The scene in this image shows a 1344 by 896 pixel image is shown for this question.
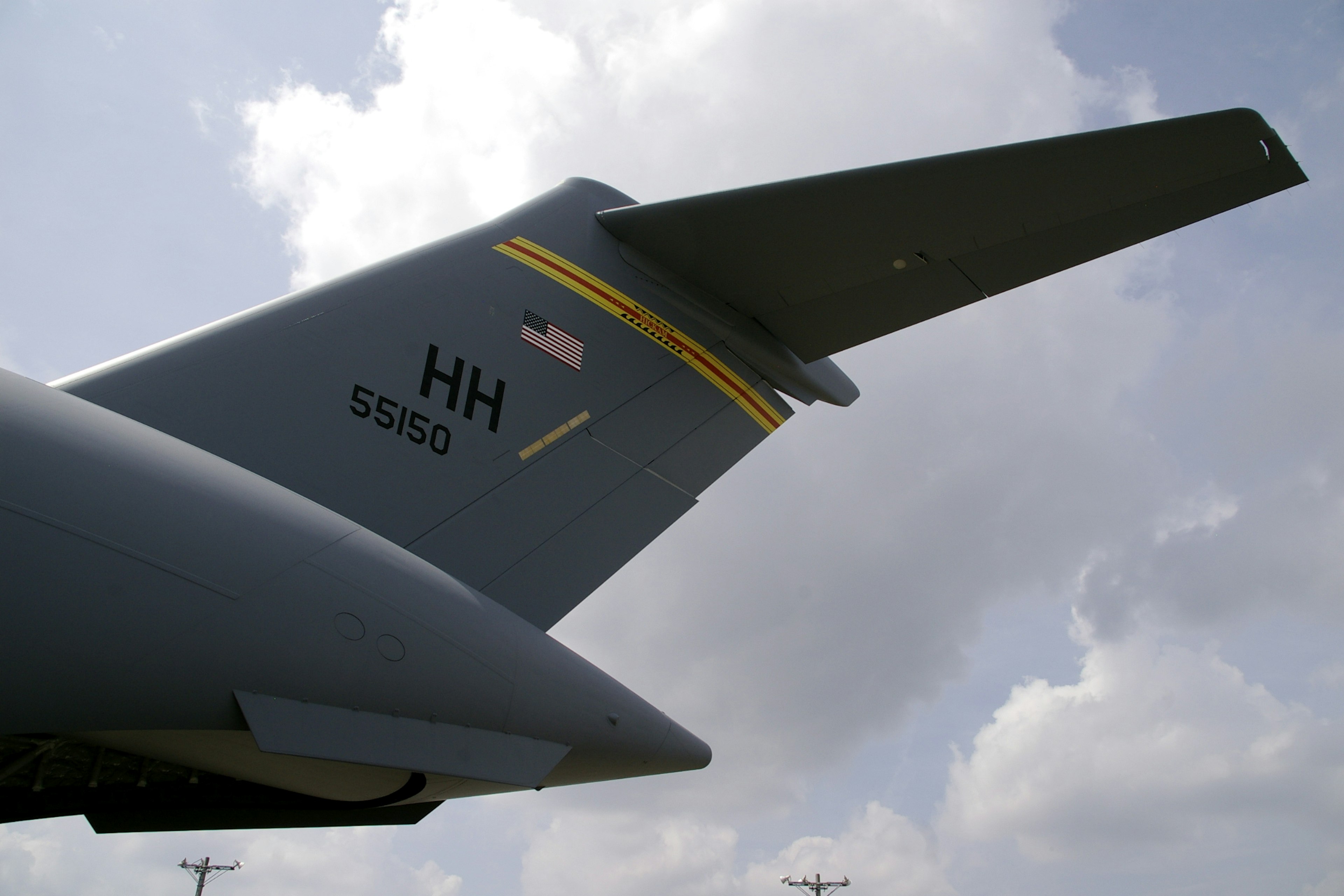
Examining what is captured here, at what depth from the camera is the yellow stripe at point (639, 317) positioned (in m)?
4.57

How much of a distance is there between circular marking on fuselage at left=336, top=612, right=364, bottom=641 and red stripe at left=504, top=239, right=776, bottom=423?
221cm

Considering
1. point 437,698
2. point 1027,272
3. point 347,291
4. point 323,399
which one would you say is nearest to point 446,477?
point 323,399

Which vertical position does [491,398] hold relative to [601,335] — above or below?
below

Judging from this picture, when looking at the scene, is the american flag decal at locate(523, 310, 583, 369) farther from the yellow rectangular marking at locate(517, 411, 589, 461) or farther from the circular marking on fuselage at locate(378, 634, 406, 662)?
the circular marking on fuselage at locate(378, 634, 406, 662)

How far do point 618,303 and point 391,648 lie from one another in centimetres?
236

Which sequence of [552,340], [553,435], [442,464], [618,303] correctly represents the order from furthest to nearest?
1. [618,303]
2. [552,340]
3. [553,435]
4. [442,464]

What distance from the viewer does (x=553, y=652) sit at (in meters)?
3.59

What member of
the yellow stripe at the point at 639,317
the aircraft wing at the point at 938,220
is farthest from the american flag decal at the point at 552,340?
the aircraft wing at the point at 938,220

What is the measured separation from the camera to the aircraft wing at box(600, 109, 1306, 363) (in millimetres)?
3430

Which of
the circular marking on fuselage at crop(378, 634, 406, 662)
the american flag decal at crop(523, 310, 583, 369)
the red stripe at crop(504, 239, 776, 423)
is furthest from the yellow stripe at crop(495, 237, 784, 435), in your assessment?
the circular marking on fuselage at crop(378, 634, 406, 662)

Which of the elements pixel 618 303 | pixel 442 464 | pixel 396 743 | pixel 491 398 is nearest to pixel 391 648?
pixel 396 743

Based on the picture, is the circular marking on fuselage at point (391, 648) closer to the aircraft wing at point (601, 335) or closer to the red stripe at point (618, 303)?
the aircraft wing at point (601, 335)

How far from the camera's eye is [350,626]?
2.91m

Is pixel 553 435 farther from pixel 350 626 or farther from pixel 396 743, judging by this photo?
pixel 396 743
